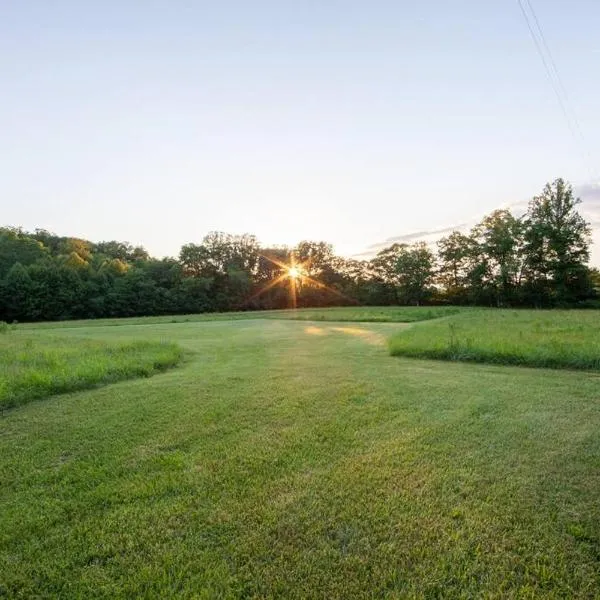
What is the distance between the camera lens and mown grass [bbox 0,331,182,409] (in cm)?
609

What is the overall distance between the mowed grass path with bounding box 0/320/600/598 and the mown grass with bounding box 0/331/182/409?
0.80 metres

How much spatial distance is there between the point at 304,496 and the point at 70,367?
6474 millimetres

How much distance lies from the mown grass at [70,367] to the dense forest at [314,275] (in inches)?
1629

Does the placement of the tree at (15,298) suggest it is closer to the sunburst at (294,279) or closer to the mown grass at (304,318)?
the mown grass at (304,318)

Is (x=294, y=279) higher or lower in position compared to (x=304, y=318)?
higher

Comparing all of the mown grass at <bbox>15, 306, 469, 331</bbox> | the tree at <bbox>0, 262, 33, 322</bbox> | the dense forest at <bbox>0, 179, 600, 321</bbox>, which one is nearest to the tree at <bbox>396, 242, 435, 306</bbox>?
the dense forest at <bbox>0, 179, 600, 321</bbox>

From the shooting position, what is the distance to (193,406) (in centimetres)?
531

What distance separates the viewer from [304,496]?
291 centimetres

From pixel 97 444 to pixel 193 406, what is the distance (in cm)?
146

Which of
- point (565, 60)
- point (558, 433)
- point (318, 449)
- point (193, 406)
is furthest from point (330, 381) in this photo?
point (565, 60)

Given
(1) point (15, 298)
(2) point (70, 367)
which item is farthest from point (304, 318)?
(1) point (15, 298)

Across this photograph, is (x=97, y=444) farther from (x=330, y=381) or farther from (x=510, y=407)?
(x=510, y=407)

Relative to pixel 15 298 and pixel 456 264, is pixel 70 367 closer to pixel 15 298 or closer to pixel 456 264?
pixel 15 298

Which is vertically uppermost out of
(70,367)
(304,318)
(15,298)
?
(15,298)
